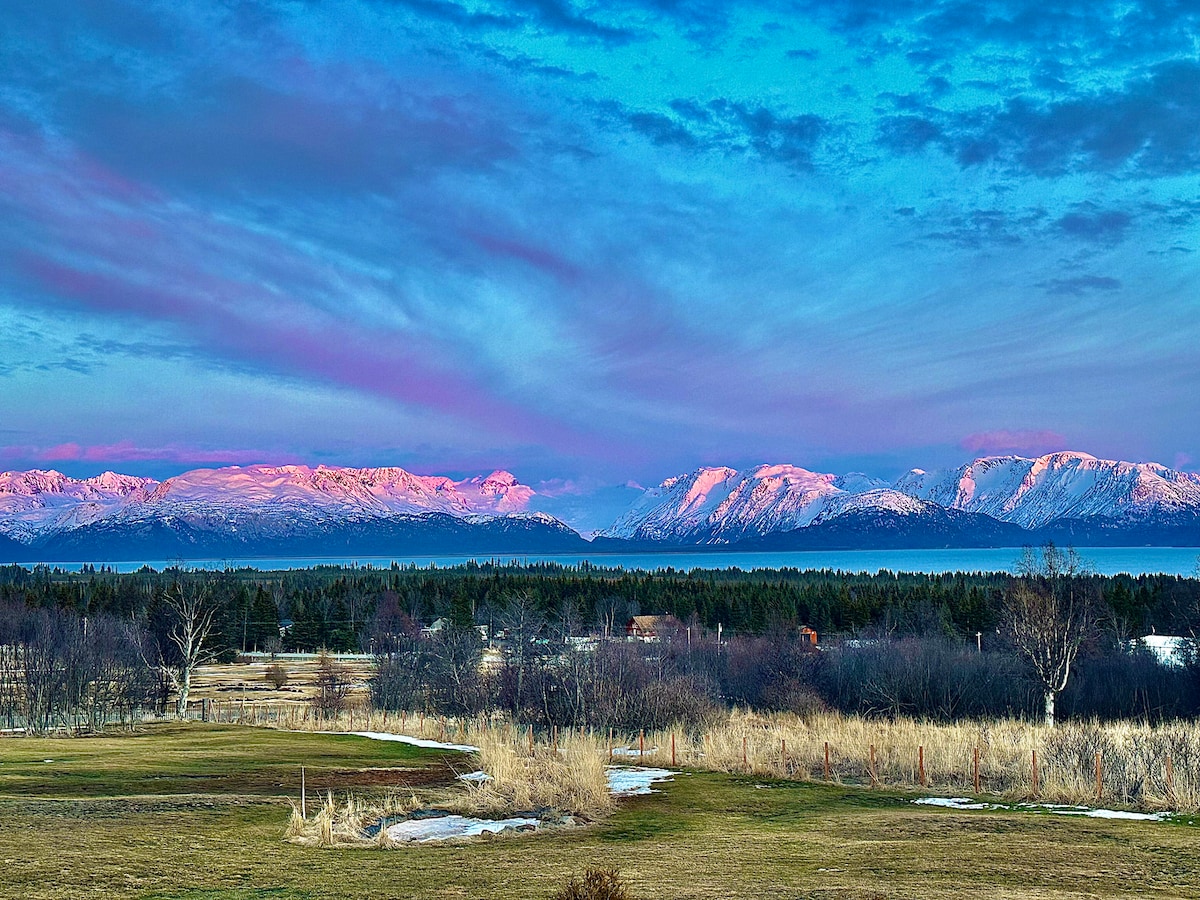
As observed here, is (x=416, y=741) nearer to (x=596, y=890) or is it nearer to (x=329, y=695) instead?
(x=329, y=695)

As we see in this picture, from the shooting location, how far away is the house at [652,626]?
102 m

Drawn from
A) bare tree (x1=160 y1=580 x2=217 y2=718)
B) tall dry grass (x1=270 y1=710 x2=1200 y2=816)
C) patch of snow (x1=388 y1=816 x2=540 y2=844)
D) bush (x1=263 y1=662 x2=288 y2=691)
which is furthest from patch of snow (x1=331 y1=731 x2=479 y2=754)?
bush (x1=263 y1=662 x2=288 y2=691)

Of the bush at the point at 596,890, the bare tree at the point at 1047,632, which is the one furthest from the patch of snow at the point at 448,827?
the bare tree at the point at 1047,632

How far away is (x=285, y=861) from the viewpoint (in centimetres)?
1592

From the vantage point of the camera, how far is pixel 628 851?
1744 cm

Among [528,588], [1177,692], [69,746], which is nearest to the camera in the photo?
[69,746]

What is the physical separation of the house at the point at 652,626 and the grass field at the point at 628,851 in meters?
73.8

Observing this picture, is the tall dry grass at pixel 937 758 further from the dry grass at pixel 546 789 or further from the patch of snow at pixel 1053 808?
the patch of snow at pixel 1053 808

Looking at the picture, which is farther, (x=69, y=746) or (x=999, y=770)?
(x=69, y=746)

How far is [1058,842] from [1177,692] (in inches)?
2295

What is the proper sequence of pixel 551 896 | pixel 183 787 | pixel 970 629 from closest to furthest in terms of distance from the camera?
pixel 551 896 < pixel 183 787 < pixel 970 629

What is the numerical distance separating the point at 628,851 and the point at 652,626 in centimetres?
10069

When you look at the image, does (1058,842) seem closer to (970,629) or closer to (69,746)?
(69,746)

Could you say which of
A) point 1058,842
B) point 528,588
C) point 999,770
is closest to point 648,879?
point 1058,842
